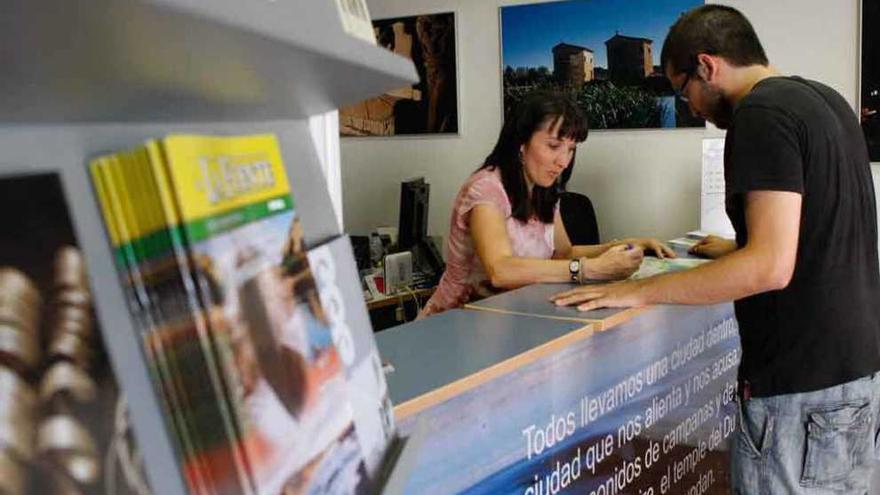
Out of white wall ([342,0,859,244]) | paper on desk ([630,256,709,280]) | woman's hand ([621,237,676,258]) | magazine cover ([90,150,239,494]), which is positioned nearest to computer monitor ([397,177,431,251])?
white wall ([342,0,859,244])

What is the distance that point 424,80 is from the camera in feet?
15.8

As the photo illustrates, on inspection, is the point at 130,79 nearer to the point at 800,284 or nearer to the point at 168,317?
the point at 168,317

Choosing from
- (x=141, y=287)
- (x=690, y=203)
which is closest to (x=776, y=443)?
(x=141, y=287)

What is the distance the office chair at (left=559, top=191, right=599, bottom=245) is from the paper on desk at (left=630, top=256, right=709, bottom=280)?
4.88 ft

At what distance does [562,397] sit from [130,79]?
4.68 ft

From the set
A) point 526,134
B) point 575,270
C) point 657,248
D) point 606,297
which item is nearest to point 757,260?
point 606,297

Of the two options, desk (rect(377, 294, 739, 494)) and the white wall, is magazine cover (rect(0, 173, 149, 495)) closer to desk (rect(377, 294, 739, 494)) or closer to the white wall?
desk (rect(377, 294, 739, 494))

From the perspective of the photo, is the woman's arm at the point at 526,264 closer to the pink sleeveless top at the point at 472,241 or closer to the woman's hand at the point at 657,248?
the pink sleeveless top at the point at 472,241

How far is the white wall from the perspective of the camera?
3.73 meters

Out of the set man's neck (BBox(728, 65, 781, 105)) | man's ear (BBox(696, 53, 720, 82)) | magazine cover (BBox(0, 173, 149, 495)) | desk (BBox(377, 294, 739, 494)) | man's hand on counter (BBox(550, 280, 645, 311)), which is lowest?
desk (BBox(377, 294, 739, 494))

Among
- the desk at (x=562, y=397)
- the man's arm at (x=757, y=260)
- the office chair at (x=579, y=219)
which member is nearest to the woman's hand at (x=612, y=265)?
the desk at (x=562, y=397)

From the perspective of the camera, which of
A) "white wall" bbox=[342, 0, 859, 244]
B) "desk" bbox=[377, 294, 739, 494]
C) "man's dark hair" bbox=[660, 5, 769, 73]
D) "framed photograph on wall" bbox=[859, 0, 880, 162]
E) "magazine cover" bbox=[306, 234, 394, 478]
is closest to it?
"magazine cover" bbox=[306, 234, 394, 478]

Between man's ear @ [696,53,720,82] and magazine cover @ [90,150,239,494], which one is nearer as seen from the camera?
magazine cover @ [90,150,239,494]

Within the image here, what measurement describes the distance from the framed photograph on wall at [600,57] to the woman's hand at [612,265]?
6.79ft
